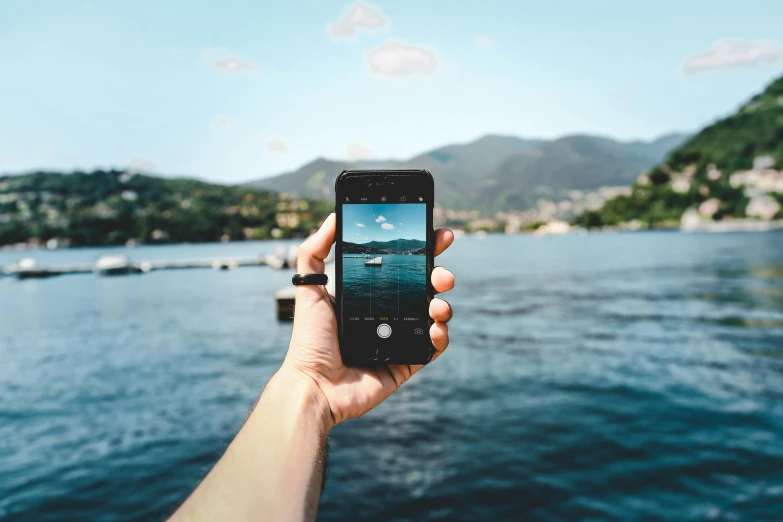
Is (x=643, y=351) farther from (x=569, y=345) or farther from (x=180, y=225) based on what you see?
(x=180, y=225)

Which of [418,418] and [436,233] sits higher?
[436,233]

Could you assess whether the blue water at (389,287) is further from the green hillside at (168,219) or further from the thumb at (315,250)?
the green hillside at (168,219)

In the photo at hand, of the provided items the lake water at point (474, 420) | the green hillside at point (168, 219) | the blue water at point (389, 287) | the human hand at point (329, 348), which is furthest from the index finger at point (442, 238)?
the green hillside at point (168, 219)

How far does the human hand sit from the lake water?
8.54m

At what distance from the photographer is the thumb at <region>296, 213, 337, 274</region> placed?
2.67 metres

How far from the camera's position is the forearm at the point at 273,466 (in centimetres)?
199

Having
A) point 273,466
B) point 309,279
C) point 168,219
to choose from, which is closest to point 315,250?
point 309,279

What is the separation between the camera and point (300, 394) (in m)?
2.54

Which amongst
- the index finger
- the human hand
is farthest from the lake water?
the index finger

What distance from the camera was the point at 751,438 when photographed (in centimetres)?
1377

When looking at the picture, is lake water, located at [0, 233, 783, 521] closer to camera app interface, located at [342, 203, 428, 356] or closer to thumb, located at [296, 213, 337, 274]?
camera app interface, located at [342, 203, 428, 356]

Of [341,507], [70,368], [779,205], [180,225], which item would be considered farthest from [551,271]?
[779,205]

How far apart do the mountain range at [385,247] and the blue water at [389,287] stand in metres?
0.03

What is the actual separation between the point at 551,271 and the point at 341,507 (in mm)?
64807
